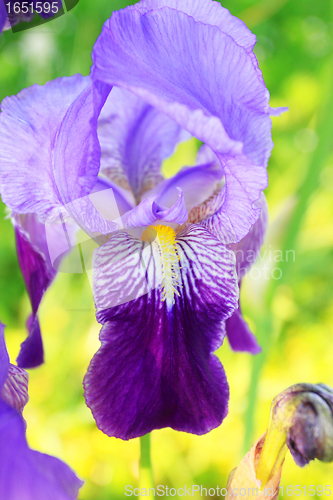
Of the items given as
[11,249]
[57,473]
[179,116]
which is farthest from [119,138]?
[11,249]

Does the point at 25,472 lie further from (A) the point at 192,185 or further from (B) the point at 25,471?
(A) the point at 192,185

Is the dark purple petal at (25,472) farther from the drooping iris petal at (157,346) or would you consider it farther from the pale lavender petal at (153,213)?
the pale lavender petal at (153,213)

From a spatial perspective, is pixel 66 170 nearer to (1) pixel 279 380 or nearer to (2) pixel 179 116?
(2) pixel 179 116

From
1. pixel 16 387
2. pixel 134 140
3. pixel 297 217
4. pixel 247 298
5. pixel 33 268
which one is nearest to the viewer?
pixel 16 387

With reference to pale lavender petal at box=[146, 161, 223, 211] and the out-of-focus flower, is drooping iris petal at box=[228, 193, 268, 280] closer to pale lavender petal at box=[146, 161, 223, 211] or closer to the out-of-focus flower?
pale lavender petal at box=[146, 161, 223, 211]

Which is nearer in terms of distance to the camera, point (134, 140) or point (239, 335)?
point (239, 335)

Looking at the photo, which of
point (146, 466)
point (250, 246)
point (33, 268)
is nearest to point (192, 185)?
point (250, 246)

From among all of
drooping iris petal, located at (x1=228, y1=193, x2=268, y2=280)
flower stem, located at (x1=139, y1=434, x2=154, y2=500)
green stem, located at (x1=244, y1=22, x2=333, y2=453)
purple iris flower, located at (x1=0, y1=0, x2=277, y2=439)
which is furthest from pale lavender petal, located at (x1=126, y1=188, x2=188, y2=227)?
green stem, located at (x1=244, y1=22, x2=333, y2=453)
